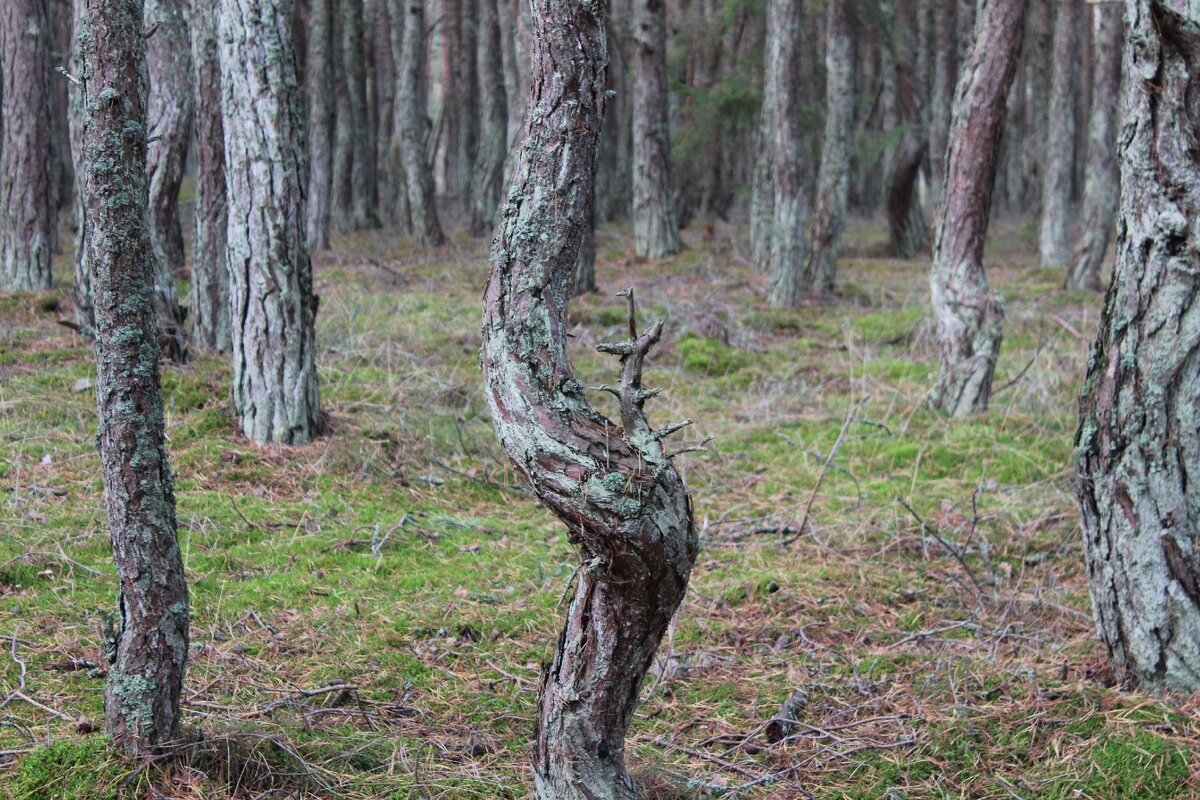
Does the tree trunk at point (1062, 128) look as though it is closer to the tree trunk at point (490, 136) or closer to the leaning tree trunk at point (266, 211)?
the tree trunk at point (490, 136)

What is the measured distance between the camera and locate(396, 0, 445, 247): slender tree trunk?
16.8 meters

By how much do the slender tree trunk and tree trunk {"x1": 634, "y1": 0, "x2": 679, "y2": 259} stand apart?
142 inches

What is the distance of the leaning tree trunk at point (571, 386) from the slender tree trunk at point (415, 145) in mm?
14798

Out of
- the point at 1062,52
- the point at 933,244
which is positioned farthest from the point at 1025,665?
the point at 1062,52

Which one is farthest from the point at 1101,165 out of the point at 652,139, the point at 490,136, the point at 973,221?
the point at 490,136

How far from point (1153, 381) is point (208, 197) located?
6870mm

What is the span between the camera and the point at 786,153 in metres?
12.2

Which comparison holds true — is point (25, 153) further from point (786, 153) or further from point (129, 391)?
point (129, 391)

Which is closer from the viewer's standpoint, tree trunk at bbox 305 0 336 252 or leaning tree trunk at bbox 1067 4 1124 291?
leaning tree trunk at bbox 1067 4 1124 291

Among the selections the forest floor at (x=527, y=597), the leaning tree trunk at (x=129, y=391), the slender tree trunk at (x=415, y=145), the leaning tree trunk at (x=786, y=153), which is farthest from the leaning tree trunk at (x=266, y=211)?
the slender tree trunk at (x=415, y=145)

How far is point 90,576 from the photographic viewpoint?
4742mm

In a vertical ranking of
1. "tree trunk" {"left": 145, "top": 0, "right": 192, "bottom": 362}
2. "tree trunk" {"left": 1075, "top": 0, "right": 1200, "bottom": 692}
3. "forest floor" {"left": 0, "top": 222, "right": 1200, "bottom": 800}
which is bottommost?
"forest floor" {"left": 0, "top": 222, "right": 1200, "bottom": 800}

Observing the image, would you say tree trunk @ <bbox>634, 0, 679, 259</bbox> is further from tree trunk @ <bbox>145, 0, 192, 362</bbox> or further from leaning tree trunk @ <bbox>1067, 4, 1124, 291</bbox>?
tree trunk @ <bbox>145, 0, 192, 362</bbox>

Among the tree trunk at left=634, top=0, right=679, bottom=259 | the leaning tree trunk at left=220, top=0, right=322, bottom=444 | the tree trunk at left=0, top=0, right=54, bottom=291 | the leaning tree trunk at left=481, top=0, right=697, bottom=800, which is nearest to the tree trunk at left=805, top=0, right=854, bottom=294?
the tree trunk at left=634, top=0, right=679, bottom=259
